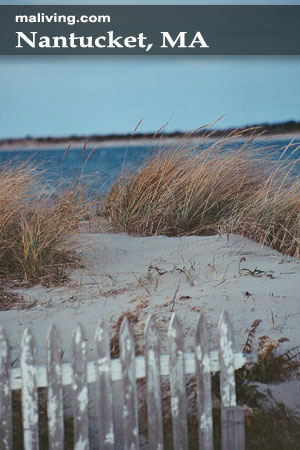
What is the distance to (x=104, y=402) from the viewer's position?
2.11 meters

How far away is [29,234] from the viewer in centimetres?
467

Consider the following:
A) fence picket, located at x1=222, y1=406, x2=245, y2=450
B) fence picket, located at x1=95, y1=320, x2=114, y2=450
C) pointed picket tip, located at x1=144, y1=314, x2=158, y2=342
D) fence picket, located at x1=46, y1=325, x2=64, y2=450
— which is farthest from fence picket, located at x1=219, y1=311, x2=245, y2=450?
fence picket, located at x1=46, y1=325, x2=64, y2=450

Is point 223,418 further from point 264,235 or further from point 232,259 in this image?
point 264,235

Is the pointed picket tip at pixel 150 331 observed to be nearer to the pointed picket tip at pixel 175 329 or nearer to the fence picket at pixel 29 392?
the pointed picket tip at pixel 175 329

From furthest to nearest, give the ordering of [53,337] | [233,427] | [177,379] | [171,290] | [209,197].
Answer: [209,197] < [171,290] < [233,427] < [177,379] < [53,337]

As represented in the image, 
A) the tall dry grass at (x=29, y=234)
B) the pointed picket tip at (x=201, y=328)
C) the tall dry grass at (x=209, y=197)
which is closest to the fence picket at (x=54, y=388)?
the pointed picket tip at (x=201, y=328)

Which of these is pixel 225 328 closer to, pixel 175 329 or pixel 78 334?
pixel 175 329

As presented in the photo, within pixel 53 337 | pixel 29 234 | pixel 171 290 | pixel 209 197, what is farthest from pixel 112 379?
pixel 209 197

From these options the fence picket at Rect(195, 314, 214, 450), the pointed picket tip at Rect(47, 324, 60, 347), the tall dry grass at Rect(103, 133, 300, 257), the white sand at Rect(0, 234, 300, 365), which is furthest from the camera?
the tall dry grass at Rect(103, 133, 300, 257)

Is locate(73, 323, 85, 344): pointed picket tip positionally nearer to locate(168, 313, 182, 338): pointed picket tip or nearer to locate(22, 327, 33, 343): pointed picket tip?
locate(22, 327, 33, 343): pointed picket tip

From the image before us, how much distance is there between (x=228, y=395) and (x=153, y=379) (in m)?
0.32

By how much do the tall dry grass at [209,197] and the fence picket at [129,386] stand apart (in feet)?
11.2

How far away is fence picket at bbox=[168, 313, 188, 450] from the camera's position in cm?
212

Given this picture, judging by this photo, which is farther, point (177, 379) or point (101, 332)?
point (177, 379)
